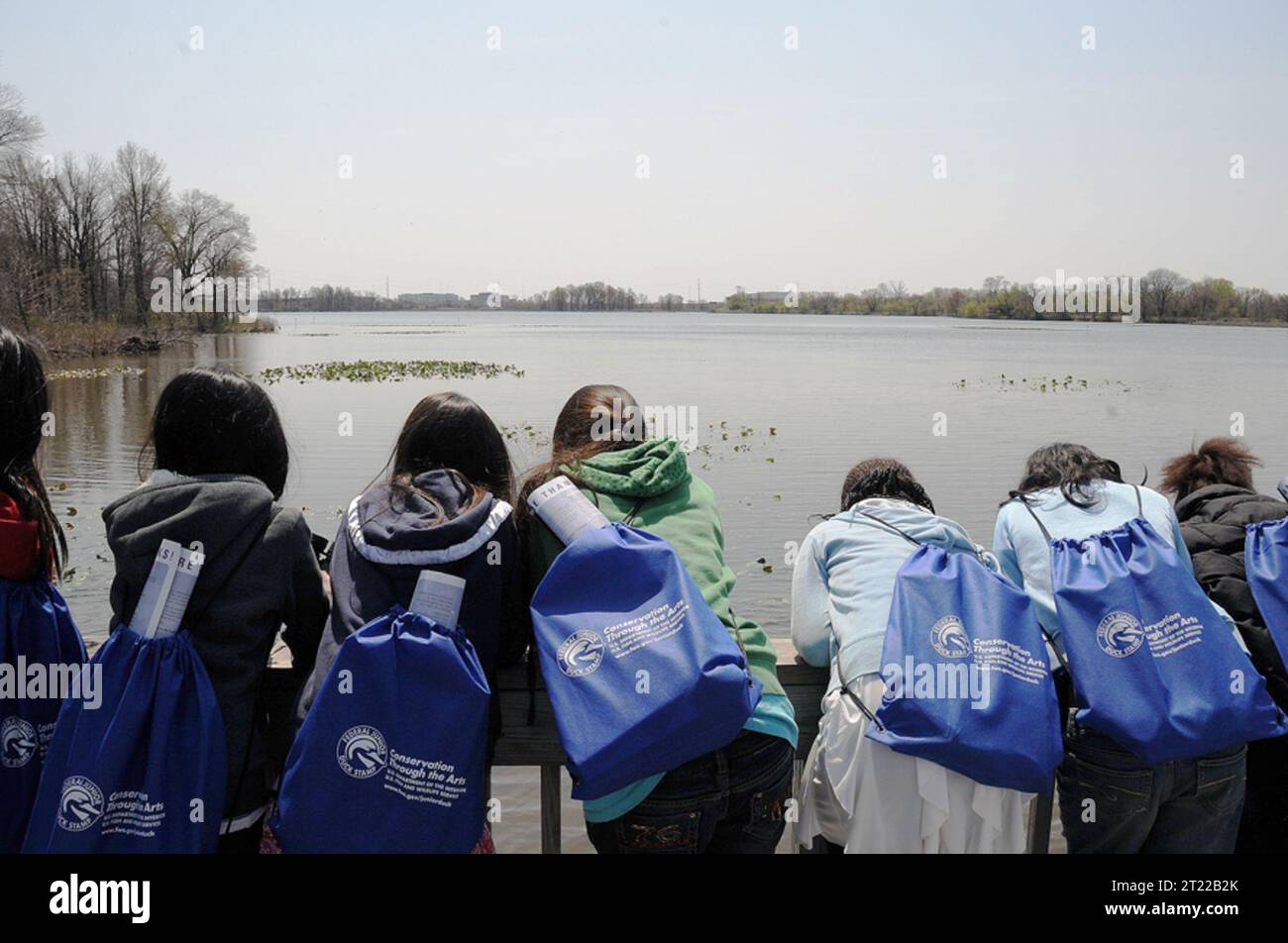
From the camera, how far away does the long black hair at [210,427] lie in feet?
8.54

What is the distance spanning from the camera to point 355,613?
2451 mm

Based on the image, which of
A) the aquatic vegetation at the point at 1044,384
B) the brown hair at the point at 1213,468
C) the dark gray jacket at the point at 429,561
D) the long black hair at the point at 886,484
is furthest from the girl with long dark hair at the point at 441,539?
the aquatic vegetation at the point at 1044,384

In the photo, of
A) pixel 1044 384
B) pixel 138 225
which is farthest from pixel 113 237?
pixel 1044 384

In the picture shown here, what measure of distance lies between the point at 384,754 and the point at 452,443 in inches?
32.3

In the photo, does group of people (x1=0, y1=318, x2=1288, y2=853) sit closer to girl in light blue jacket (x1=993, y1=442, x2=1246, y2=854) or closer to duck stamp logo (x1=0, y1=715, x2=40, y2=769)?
girl in light blue jacket (x1=993, y1=442, x2=1246, y2=854)

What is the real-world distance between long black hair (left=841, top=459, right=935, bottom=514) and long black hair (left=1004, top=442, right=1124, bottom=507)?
10.8 inches

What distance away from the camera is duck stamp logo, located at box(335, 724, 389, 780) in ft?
7.50

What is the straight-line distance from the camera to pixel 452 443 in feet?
9.05

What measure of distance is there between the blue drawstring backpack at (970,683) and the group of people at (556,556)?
103 mm

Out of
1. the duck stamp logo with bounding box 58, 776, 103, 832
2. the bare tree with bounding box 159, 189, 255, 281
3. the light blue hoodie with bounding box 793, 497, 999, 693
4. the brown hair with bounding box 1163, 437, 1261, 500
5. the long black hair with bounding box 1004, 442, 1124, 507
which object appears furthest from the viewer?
the bare tree with bounding box 159, 189, 255, 281

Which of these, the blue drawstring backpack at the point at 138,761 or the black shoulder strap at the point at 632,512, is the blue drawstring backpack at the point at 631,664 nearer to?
the black shoulder strap at the point at 632,512

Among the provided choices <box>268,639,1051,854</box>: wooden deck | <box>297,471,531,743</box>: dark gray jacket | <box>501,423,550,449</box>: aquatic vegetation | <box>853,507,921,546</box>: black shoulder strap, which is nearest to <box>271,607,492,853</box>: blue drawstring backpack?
<box>297,471,531,743</box>: dark gray jacket

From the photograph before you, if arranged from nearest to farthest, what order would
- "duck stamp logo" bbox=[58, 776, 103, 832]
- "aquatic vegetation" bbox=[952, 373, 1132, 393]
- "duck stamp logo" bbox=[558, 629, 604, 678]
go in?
"duck stamp logo" bbox=[58, 776, 103, 832], "duck stamp logo" bbox=[558, 629, 604, 678], "aquatic vegetation" bbox=[952, 373, 1132, 393]

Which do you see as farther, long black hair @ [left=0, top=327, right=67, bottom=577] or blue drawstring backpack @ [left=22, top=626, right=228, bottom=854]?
long black hair @ [left=0, top=327, right=67, bottom=577]
